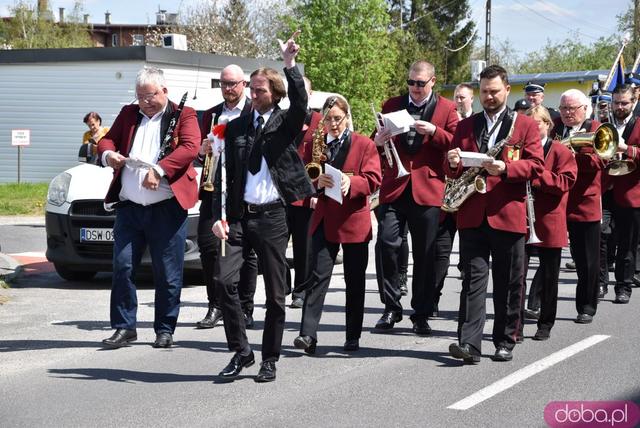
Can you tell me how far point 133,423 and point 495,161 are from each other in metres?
3.14

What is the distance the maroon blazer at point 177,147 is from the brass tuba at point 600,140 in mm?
3407

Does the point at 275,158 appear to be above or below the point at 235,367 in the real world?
above

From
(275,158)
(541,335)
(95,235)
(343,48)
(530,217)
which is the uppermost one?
(343,48)

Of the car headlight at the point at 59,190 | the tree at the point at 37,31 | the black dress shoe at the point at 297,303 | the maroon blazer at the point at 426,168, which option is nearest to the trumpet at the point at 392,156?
the maroon blazer at the point at 426,168

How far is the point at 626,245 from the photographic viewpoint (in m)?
11.4

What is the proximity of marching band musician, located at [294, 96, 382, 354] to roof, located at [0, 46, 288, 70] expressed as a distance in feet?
68.3

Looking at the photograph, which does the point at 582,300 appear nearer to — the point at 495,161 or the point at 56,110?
the point at 495,161

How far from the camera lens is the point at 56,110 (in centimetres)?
3334

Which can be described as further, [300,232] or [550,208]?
[300,232]

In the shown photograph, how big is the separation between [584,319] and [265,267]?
3764 mm

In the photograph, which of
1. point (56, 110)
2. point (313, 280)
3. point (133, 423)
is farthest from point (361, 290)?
point (56, 110)

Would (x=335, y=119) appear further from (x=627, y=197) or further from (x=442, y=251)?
(x=627, y=197)

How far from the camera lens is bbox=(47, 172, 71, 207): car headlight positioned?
12.0m

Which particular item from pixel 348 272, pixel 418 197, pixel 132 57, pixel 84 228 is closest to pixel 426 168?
pixel 418 197
